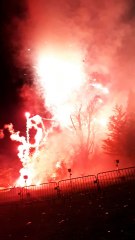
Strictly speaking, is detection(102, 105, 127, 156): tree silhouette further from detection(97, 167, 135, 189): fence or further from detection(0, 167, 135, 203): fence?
detection(97, 167, 135, 189): fence

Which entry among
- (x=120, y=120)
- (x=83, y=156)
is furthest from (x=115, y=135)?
(x=83, y=156)

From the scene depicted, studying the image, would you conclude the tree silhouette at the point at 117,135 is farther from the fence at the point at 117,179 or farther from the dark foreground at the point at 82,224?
the dark foreground at the point at 82,224

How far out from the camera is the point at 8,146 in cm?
4588

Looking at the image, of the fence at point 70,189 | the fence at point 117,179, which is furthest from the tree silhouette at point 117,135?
the fence at point 117,179

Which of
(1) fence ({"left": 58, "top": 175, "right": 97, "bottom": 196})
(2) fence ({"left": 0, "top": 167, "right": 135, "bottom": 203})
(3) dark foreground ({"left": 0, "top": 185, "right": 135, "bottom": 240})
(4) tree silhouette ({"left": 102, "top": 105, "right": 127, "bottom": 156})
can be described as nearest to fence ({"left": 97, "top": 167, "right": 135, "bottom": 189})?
(2) fence ({"left": 0, "top": 167, "right": 135, "bottom": 203})

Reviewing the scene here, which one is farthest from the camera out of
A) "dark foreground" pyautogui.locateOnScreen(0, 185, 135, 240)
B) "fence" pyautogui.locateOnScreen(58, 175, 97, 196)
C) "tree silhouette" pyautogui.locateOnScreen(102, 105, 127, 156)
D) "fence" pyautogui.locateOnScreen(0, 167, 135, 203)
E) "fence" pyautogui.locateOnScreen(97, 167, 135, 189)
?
"tree silhouette" pyautogui.locateOnScreen(102, 105, 127, 156)

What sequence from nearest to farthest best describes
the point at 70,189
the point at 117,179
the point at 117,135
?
the point at 117,179
the point at 70,189
the point at 117,135

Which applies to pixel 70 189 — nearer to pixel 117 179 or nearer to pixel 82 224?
pixel 117 179

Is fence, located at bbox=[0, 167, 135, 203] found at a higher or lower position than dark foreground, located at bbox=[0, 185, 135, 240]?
higher

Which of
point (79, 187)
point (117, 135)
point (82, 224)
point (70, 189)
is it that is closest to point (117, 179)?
point (79, 187)

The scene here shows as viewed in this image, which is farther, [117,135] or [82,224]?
[117,135]

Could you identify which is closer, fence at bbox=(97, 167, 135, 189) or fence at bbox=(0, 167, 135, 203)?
fence at bbox=(0, 167, 135, 203)

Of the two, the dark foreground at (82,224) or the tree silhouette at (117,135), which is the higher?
the tree silhouette at (117,135)

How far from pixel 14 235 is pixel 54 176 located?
888 inches
